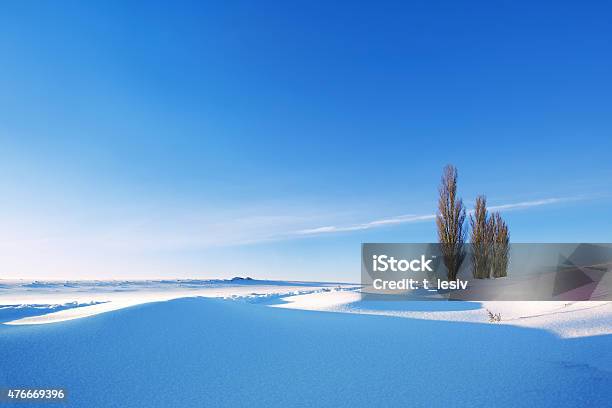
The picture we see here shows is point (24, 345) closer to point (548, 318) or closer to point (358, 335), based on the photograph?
point (358, 335)

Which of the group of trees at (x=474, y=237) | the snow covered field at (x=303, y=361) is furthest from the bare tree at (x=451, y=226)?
the snow covered field at (x=303, y=361)

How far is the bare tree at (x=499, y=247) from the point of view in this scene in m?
18.6

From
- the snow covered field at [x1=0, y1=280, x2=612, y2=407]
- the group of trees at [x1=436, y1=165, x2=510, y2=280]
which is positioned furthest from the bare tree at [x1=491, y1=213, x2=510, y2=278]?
the snow covered field at [x1=0, y1=280, x2=612, y2=407]

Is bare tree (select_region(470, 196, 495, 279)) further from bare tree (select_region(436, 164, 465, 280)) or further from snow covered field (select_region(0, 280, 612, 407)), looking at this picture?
snow covered field (select_region(0, 280, 612, 407))

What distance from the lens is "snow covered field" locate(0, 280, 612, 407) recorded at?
2486 mm

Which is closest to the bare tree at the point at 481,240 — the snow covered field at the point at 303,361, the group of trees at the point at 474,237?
the group of trees at the point at 474,237

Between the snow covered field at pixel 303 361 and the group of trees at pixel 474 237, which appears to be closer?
the snow covered field at pixel 303 361

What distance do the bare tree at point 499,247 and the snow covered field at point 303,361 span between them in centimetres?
1554

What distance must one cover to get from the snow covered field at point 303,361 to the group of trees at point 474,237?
11539mm

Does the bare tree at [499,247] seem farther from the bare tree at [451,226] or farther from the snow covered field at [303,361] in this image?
the snow covered field at [303,361]

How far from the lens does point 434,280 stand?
15836 millimetres

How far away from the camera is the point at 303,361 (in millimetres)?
3131

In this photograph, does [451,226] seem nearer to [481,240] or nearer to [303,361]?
[481,240]

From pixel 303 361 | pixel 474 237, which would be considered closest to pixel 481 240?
pixel 474 237
